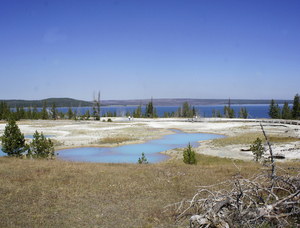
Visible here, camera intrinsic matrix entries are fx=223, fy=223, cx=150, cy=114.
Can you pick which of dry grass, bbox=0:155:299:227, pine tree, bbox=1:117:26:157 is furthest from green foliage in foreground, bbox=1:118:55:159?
dry grass, bbox=0:155:299:227

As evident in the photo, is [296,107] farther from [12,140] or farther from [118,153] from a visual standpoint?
[12,140]

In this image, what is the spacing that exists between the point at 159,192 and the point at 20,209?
17.4ft

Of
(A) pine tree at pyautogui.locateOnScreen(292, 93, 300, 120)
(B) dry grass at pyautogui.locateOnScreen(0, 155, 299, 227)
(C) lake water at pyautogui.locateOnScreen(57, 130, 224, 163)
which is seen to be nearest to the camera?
(B) dry grass at pyautogui.locateOnScreen(0, 155, 299, 227)

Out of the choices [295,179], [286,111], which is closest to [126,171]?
[295,179]

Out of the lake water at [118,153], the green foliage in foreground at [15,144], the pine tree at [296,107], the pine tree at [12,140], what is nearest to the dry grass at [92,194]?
the green foliage in foreground at [15,144]

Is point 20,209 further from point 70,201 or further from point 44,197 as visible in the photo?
point 70,201

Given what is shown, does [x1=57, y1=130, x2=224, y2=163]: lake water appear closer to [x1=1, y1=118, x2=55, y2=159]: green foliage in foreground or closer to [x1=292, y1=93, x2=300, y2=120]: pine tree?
[x1=1, y1=118, x2=55, y2=159]: green foliage in foreground

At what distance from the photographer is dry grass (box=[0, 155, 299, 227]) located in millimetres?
7209

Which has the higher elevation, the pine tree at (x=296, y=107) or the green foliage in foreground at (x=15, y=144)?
the pine tree at (x=296, y=107)

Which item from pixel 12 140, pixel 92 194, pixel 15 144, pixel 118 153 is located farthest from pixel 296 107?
pixel 92 194

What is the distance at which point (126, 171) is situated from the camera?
12781 mm

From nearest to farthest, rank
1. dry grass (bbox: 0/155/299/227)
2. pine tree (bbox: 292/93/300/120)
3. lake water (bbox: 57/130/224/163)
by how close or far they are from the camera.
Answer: dry grass (bbox: 0/155/299/227), lake water (bbox: 57/130/224/163), pine tree (bbox: 292/93/300/120)

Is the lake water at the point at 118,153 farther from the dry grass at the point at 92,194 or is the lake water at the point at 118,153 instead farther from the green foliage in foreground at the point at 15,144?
the dry grass at the point at 92,194

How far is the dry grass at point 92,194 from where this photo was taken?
7.21 meters
